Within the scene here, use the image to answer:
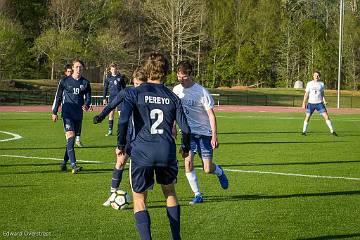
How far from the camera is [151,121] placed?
6.32 meters

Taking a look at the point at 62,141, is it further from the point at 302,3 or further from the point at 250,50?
the point at 302,3

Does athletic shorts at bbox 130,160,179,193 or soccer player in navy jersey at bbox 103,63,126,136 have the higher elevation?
soccer player in navy jersey at bbox 103,63,126,136

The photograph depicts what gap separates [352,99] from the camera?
55.5m

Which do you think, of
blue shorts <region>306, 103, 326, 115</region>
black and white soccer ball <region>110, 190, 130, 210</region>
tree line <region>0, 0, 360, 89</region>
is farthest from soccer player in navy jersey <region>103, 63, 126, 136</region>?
tree line <region>0, 0, 360, 89</region>

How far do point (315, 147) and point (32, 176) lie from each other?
914cm

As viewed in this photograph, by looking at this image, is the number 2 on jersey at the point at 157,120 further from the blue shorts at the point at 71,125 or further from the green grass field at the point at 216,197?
the blue shorts at the point at 71,125

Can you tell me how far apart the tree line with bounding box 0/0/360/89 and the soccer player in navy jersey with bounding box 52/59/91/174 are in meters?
47.1

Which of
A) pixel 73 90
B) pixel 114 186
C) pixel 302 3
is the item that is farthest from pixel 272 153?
pixel 302 3

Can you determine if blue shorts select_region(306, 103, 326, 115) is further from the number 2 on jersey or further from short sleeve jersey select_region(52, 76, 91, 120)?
the number 2 on jersey

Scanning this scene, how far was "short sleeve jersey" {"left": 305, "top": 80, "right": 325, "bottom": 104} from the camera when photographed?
21.7 metres

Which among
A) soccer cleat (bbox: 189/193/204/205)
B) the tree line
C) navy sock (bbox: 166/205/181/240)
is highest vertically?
the tree line

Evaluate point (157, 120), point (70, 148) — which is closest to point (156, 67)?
point (157, 120)

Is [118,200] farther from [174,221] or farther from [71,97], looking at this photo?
[71,97]

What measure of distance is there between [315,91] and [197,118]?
12900mm
